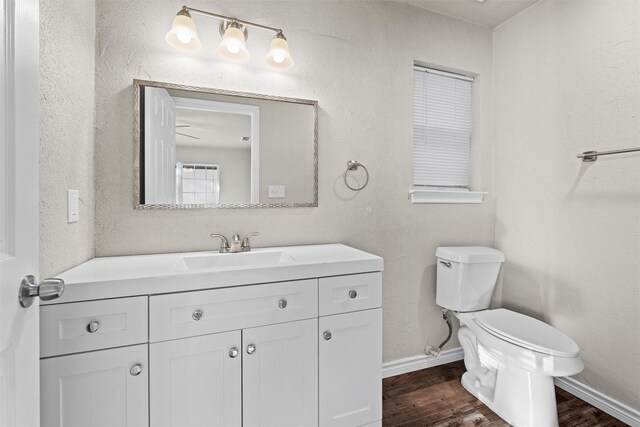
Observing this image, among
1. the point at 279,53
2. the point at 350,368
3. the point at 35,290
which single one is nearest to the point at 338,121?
the point at 279,53

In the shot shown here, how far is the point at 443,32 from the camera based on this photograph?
2.23 meters

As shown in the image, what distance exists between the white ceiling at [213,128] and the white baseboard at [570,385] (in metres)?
1.67

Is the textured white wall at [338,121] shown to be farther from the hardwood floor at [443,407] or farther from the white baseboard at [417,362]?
the hardwood floor at [443,407]

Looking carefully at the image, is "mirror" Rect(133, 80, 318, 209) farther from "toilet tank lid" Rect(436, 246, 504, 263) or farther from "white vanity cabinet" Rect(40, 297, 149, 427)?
"toilet tank lid" Rect(436, 246, 504, 263)

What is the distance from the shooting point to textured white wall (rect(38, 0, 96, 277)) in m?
1.08

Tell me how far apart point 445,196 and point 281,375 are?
5.16 feet

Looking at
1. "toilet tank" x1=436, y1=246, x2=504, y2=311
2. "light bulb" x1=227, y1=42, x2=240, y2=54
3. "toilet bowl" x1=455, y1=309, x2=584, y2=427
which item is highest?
"light bulb" x1=227, y1=42, x2=240, y2=54

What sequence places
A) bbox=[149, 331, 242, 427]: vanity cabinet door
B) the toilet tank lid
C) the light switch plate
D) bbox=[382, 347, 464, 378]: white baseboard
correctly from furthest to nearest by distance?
bbox=[382, 347, 464, 378]: white baseboard → the toilet tank lid → the light switch plate → bbox=[149, 331, 242, 427]: vanity cabinet door

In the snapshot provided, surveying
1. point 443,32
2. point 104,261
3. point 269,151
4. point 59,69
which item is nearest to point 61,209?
point 104,261

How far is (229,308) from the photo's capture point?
4.04 ft

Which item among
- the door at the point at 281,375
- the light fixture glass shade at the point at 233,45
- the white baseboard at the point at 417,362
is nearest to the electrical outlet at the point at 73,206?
the door at the point at 281,375

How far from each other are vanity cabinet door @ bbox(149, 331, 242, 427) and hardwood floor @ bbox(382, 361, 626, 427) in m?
0.91

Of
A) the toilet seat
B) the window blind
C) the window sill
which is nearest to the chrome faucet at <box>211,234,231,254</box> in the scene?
the window sill

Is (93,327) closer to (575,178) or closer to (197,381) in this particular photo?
(197,381)
